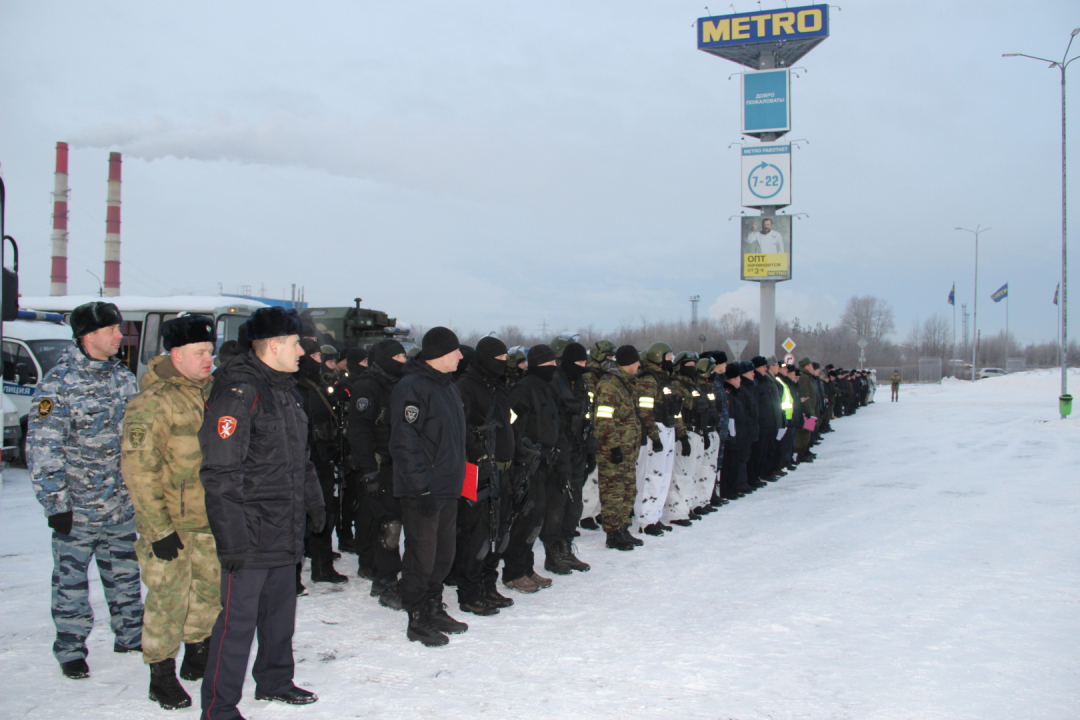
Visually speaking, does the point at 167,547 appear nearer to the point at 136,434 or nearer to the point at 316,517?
the point at 136,434

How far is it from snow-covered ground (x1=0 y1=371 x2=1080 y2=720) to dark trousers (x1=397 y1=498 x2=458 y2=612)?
0.34 meters

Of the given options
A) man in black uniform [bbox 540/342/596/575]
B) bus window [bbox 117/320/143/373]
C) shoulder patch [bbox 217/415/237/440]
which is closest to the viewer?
shoulder patch [bbox 217/415/237/440]

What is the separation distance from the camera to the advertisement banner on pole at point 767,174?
27016mm

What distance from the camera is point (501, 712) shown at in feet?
11.7

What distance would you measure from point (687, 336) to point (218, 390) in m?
73.3

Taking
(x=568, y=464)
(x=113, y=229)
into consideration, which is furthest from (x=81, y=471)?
(x=113, y=229)

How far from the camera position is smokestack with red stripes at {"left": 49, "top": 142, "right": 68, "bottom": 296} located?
34.4 m

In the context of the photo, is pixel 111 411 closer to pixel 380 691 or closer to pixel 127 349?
pixel 380 691

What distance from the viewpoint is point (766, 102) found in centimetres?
2769

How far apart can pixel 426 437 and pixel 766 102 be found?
2720cm

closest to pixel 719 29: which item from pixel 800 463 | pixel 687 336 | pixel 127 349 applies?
pixel 800 463

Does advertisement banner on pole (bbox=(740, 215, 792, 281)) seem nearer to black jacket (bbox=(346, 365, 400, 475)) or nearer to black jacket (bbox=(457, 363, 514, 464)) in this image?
black jacket (bbox=(457, 363, 514, 464))

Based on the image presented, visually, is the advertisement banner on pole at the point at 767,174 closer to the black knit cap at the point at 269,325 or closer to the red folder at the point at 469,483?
the red folder at the point at 469,483

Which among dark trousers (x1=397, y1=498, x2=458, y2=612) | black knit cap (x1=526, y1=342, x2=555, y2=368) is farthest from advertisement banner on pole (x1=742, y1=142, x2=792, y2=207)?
dark trousers (x1=397, y1=498, x2=458, y2=612)
